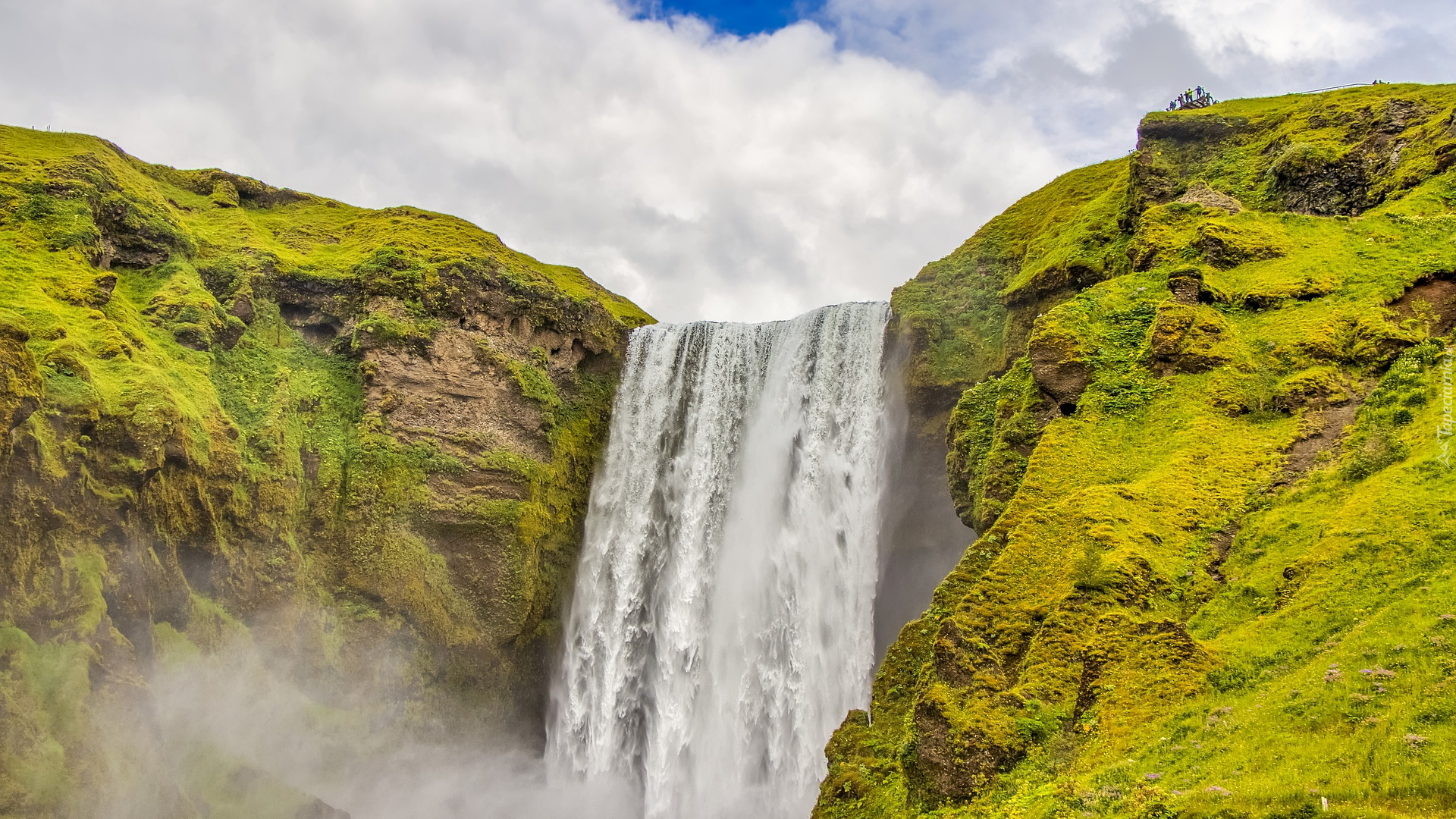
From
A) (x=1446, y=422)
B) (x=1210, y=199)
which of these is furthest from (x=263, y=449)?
(x=1446, y=422)

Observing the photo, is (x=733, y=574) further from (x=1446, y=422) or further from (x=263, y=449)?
(x=1446, y=422)

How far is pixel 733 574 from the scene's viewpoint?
33.2m

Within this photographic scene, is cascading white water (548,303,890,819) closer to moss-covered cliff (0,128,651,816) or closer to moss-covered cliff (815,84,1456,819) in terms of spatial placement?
moss-covered cliff (0,128,651,816)

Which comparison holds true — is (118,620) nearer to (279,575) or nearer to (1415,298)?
(279,575)

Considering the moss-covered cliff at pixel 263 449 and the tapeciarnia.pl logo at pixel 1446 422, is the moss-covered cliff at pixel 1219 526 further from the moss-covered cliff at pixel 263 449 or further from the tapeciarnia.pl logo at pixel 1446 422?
the moss-covered cliff at pixel 263 449

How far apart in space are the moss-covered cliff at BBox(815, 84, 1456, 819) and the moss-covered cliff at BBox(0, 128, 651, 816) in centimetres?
1983

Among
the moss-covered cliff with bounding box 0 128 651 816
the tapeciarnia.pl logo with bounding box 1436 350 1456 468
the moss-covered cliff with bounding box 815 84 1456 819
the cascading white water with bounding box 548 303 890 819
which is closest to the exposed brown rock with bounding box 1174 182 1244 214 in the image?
the moss-covered cliff with bounding box 815 84 1456 819

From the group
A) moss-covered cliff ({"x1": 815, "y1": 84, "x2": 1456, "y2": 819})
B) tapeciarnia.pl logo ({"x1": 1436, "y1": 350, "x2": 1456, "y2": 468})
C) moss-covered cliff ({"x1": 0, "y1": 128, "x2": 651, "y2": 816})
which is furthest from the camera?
moss-covered cliff ({"x1": 0, "y1": 128, "x2": 651, "y2": 816})

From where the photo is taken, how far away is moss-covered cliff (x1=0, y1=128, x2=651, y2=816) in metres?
21.8

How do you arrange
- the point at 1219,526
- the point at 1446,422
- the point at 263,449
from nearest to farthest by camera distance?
the point at 1446,422 < the point at 1219,526 < the point at 263,449

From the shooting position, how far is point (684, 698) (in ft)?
106

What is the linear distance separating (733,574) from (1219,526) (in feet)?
72.2

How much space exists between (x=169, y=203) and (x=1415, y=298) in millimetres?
45013

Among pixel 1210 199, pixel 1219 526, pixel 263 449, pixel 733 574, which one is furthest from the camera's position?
pixel 733 574
